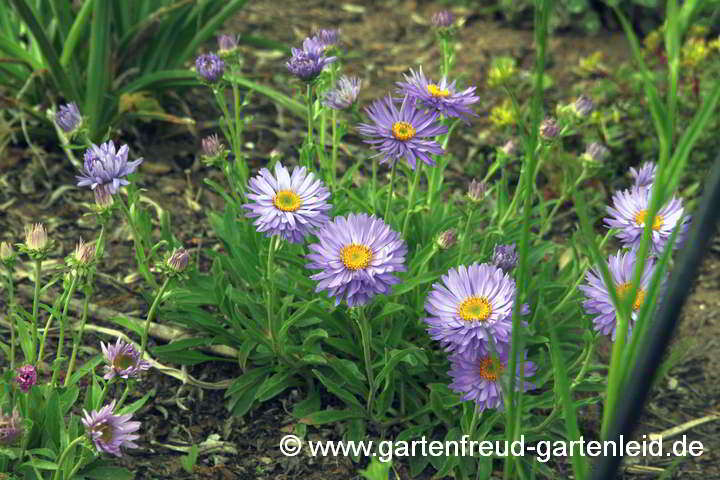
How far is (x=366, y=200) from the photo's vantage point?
88.8 inches

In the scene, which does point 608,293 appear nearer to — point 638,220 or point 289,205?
point 638,220

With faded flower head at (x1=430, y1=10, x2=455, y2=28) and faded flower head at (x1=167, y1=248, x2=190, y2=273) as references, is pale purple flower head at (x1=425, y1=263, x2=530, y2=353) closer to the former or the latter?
faded flower head at (x1=167, y1=248, x2=190, y2=273)

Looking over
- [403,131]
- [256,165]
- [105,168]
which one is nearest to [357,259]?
[403,131]

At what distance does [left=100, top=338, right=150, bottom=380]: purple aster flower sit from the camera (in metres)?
1.58

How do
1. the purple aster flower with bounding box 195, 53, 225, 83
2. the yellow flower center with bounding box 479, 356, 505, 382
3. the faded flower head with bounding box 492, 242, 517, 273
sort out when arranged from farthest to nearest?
the purple aster flower with bounding box 195, 53, 225, 83, the faded flower head with bounding box 492, 242, 517, 273, the yellow flower center with bounding box 479, 356, 505, 382

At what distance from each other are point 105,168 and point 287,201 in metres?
0.35

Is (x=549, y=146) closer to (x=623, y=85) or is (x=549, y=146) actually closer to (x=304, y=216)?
(x=304, y=216)

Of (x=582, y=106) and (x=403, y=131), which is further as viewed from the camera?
(x=582, y=106)

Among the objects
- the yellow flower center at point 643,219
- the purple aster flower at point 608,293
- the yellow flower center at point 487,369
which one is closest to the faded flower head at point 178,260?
the yellow flower center at point 487,369

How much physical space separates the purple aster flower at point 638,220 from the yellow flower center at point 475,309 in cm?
32

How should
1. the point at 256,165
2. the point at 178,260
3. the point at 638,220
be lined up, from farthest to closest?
1. the point at 256,165
2. the point at 638,220
3. the point at 178,260

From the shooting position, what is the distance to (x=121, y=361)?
1593mm

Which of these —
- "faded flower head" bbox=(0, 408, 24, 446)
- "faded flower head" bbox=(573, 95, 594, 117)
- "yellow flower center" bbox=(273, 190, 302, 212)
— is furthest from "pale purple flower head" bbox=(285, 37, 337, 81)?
"faded flower head" bbox=(0, 408, 24, 446)

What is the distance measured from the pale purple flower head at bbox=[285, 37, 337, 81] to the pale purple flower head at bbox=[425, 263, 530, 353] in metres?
0.51
